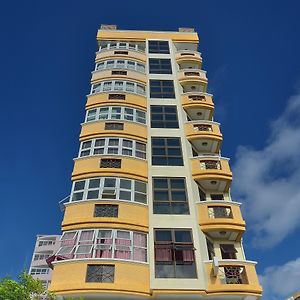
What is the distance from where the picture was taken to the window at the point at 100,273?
16.4 metres

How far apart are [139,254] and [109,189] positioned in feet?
13.8

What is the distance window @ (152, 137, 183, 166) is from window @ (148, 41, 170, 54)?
12.4 meters

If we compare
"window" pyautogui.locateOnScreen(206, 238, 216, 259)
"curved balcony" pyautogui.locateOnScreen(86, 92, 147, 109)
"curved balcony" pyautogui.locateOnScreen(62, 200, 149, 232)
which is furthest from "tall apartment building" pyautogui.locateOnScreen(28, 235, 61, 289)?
"window" pyautogui.locateOnScreen(206, 238, 216, 259)

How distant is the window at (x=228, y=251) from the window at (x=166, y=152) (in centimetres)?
567

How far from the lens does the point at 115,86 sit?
28484mm

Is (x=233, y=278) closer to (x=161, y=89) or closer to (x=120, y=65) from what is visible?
(x=161, y=89)

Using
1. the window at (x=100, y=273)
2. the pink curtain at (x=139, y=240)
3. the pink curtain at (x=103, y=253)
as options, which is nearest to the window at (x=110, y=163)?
the pink curtain at (x=139, y=240)

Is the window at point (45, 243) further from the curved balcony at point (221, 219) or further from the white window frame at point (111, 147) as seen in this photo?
the curved balcony at point (221, 219)

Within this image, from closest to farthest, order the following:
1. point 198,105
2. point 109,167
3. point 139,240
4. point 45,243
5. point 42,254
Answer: point 139,240, point 109,167, point 198,105, point 42,254, point 45,243

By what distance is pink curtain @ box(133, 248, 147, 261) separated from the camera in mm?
18058

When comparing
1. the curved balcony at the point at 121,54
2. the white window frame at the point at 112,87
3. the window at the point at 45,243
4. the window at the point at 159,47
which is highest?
the window at the point at 45,243

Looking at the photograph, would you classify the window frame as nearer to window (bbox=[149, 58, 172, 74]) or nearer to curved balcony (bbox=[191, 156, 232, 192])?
window (bbox=[149, 58, 172, 74])

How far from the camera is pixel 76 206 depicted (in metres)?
19.6

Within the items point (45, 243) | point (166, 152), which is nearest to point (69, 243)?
point (166, 152)
